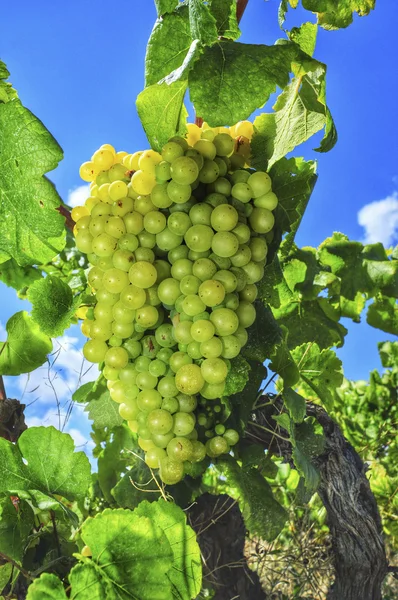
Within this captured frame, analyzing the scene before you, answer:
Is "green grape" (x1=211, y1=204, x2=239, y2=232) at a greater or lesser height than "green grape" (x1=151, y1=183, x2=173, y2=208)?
lesser

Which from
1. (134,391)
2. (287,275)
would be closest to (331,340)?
(287,275)

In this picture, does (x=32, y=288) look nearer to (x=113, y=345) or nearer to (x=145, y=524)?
(x=113, y=345)

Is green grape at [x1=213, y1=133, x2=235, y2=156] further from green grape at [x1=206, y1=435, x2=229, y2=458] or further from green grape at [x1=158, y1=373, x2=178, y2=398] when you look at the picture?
green grape at [x1=206, y1=435, x2=229, y2=458]

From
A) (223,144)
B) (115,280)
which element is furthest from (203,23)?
(115,280)

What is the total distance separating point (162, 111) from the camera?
2.69 feet

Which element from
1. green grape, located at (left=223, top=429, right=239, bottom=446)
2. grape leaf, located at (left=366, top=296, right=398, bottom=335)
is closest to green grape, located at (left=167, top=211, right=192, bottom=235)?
green grape, located at (left=223, top=429, right=239, bottom=446)

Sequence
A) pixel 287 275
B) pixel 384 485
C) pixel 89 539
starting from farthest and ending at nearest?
pixel 384 485 → pixel 287 275 → pixel 89 539

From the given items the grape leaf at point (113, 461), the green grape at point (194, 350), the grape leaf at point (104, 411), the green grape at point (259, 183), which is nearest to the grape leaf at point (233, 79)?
the green grape at point (259, 183)

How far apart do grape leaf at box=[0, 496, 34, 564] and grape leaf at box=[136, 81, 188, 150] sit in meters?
0.66

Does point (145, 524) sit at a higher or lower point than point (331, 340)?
lower

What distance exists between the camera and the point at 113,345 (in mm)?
958

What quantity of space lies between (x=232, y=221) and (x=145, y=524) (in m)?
0.44

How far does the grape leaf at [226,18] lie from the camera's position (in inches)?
33.1

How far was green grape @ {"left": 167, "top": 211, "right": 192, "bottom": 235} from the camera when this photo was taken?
84 cm
